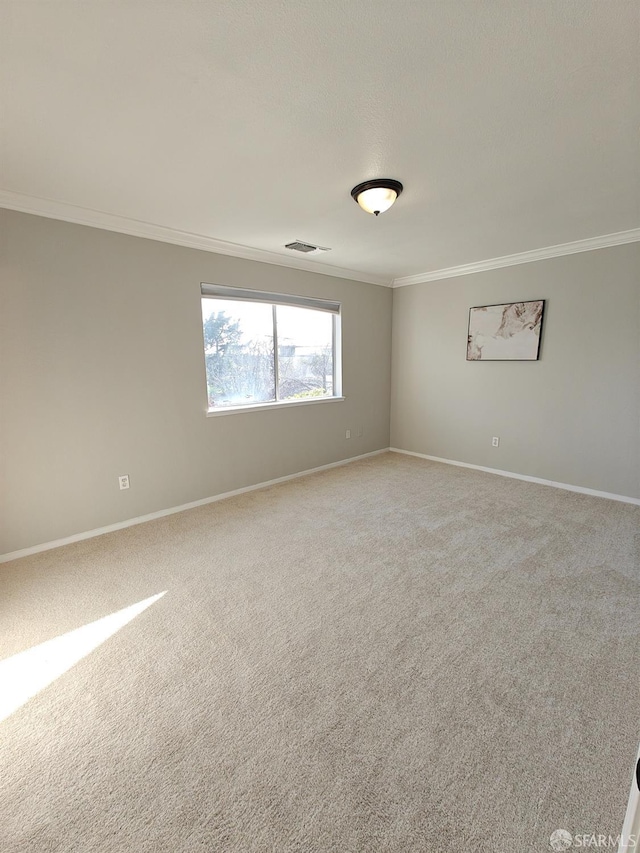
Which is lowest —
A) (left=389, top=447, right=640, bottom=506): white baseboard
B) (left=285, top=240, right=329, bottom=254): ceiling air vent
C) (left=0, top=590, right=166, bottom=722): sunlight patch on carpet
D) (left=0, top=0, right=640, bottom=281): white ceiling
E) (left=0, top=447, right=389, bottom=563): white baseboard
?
(left=0, top=590, right=166, bottom=722): sunlight patch on carpet

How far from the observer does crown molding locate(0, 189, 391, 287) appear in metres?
2.60

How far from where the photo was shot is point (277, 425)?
4.35 meters

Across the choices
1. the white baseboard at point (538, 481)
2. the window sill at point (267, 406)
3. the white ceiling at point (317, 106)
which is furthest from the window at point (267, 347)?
the white baseboard at point (538, 481)

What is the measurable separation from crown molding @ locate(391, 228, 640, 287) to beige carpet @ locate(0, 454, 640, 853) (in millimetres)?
2615

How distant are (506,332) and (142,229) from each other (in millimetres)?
3830

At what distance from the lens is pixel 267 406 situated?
4211 mm

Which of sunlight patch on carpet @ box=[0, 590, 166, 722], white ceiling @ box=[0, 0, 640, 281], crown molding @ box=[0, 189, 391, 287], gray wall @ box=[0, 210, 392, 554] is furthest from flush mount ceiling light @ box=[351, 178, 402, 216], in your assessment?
sunlight patch on carpet @ box=[0, 590, 166, 722]

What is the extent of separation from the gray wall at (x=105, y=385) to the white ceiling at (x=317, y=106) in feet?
1.33

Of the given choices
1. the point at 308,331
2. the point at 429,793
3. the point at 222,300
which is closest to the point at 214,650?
the point at 429,793

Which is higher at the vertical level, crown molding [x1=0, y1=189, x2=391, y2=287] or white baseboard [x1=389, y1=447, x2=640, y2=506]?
crown molding [x1=0, y1=189, x2=391, y2=287]

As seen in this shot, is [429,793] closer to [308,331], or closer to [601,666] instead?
[601,666]

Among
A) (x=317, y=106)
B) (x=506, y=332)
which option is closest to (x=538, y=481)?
(x=506, y=332)

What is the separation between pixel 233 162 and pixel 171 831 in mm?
2890

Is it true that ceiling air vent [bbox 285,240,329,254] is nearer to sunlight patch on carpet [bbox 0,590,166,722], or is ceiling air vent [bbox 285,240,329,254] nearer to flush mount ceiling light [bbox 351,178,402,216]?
flush mount ceiling light [bbox 351,178,402,216]
